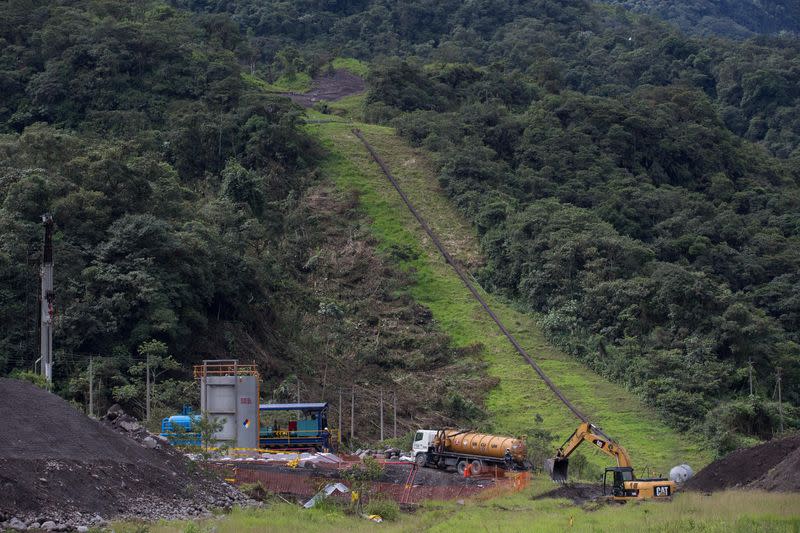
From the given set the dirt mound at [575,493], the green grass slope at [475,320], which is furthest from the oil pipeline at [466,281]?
the dirt mound at [575,493]

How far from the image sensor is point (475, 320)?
6191cm

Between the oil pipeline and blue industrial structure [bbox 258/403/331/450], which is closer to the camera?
blue industrial structure [bbox 258/403/331/450]

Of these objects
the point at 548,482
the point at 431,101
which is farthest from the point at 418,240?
the point at 548,482

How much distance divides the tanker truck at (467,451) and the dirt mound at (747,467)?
5.70 m

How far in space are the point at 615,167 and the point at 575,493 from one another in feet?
166

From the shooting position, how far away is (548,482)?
37.8m

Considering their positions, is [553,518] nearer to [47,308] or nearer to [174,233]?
[47,308]

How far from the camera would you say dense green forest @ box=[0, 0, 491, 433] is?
46.8 meters

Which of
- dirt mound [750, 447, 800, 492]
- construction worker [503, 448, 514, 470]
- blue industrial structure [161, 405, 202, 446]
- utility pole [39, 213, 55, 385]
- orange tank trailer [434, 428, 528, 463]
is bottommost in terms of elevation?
construction worker [503, 448, 514, 470]

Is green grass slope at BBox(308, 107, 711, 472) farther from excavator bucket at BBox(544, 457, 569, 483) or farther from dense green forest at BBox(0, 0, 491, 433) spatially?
excavator bucket at BBox(544, 457, 569, 483)

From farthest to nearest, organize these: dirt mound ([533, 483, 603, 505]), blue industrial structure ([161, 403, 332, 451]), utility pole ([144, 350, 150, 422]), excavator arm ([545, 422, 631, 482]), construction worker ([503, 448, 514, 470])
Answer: blue industrial structure ([161, 403, 332, 451]) < utility pole ([144, 350, 150, 422]) < construction worker ([503, 448, 514, 470]) < excavator arm ([545, 422, 631, 482]) < dirt mound ([533, 483, 603, 505])

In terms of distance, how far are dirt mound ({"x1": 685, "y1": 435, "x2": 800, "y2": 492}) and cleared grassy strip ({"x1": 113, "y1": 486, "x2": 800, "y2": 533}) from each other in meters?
3.79

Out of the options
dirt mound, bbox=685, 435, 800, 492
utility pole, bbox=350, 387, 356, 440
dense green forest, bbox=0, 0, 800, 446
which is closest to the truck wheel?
dirt mound, bbox=685, 435, 800, 492

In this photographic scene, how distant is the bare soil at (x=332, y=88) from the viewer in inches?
4032
